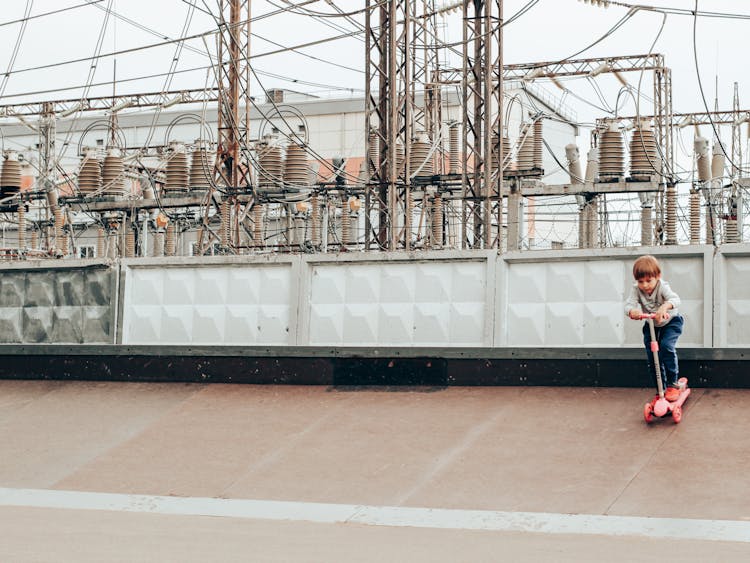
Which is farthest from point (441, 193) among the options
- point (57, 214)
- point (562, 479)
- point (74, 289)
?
point (562, 479)

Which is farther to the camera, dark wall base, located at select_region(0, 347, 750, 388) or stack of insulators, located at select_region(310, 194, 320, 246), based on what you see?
stack of insulators, located at select_region(310, 194, 320, 246)

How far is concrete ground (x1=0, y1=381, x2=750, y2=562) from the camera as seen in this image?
664 centimetres

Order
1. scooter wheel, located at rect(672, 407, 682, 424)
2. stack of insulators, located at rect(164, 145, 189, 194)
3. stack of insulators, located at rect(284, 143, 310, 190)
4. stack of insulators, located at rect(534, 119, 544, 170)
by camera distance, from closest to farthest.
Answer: scooter wheel, located at rect(672, 407, 682, 424) → stack of insulators, located at rect(284, 143, 310, 190) → stack of insulators, located at rect(534, 119, 544, 170) → stack of insulators, located at rect(164, 145, 189, 194)

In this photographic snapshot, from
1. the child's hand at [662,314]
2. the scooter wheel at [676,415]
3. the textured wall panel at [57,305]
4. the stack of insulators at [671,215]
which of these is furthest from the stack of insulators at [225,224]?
the scooter wheel at [676,415]

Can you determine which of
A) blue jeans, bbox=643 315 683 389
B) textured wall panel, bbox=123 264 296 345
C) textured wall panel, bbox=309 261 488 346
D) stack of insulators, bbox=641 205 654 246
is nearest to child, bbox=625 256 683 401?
blue jeans, bbox=643 315 683 389

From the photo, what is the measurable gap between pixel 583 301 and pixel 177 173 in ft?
80.2

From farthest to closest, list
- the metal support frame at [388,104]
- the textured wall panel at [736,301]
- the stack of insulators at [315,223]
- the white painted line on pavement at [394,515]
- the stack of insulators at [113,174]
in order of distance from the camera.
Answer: the stack of insulators at [113,174] < the stack of insulators at [315,223] < the metal support frame at [388,104] < the textured wall panel at [736,301] < the white painted line on pavement at [394,515]

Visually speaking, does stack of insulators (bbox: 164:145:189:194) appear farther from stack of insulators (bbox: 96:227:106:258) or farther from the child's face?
the child's face

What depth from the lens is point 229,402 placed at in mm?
11438

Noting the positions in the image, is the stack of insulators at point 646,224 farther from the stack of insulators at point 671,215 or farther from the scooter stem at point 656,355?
the scooter stem at point 656,355

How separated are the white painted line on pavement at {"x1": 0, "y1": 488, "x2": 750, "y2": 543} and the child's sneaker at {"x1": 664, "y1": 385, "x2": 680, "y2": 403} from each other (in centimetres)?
231

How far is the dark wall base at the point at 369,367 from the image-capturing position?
1039 centimetres

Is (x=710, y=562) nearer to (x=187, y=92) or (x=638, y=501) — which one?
(x=638, y=501)

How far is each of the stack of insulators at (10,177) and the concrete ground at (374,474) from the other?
80.2ft
